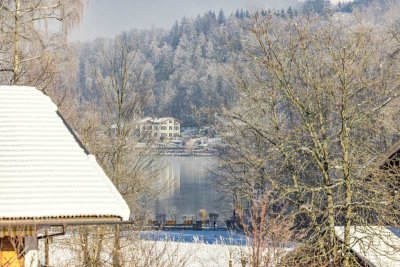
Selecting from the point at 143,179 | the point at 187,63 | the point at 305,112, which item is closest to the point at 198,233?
the point at 143,179

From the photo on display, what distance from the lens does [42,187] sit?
290 inches

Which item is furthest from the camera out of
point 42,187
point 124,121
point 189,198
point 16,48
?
point 189,198

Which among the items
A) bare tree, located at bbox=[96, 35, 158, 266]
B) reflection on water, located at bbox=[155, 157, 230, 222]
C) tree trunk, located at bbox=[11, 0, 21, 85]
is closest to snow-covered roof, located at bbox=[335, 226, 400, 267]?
bare tree, located at bbox=[96, 35, 158, 266]

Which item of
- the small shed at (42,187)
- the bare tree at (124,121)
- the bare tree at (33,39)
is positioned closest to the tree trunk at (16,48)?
the bare tree at (33,39)

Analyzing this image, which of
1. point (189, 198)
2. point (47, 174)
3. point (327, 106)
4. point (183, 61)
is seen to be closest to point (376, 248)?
point (327, 106)

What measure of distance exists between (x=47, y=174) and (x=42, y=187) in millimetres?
238

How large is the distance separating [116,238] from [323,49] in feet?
21.4

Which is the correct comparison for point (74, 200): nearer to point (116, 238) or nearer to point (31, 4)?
point (116, 238)

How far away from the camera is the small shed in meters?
7.11

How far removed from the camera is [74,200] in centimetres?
729

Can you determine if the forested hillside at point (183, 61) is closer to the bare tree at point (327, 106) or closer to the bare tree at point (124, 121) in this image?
the bare tree at point (124, 121)

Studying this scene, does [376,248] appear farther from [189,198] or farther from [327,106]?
[189,198]

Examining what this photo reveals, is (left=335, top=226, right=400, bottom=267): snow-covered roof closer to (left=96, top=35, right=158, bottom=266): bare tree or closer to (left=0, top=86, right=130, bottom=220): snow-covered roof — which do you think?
(left=0, top=86, right=130, bottom=220): snow-covered roof

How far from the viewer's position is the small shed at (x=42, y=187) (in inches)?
280
